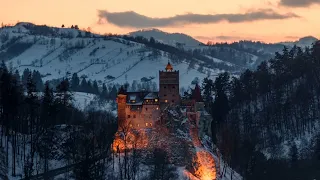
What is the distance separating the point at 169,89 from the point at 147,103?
14.6ft

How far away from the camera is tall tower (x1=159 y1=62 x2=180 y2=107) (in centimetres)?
10588

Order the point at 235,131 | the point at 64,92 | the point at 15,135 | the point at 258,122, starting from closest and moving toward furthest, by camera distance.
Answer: the point at 15,135 < the point at 64,92 < the point at 235,131 < the point at 258,122

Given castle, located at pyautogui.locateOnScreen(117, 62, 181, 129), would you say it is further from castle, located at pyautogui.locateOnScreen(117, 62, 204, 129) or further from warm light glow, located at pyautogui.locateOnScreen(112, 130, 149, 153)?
warm light glow, located at pyautogui.locateOnScreen(112, 130, 149, 153)

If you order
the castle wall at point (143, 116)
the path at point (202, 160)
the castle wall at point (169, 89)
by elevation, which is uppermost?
the castle wall at point (169, 89)

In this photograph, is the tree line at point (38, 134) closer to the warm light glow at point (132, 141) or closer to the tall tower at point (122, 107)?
the warm light glow at point (132, 141)

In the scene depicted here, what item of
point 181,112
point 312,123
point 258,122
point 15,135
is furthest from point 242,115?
point 15,135

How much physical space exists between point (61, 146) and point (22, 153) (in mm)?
7935

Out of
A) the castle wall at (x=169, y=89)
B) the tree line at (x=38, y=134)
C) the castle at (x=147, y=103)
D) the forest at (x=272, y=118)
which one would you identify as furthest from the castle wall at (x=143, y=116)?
the forest at (x=272, y=118)

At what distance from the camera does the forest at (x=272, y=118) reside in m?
117

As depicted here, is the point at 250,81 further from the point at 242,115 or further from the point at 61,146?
the point at 61,146

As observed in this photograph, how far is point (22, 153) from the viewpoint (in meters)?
94.8

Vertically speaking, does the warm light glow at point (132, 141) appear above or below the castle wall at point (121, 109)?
below

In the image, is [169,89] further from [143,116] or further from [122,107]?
[122,107]

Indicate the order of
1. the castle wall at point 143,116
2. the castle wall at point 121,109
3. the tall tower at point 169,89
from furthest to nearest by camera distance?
the tall tower at point 169,89
the castle wall at point 121,109
the castle wall at point 143,116
